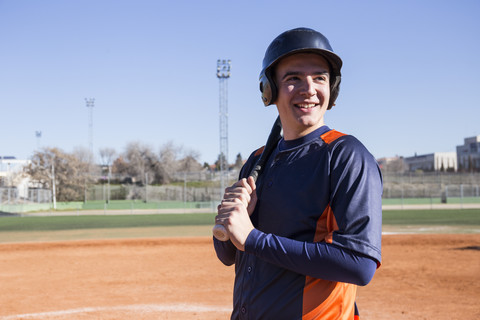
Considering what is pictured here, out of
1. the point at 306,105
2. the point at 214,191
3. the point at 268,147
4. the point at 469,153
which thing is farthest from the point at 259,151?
the point at 469,153

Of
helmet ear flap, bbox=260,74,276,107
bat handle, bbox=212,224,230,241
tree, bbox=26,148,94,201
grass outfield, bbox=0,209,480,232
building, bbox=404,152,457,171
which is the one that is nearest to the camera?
bat handle, bbox=212,224,230,241

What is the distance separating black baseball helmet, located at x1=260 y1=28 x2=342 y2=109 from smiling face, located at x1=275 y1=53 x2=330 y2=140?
0.14 feet

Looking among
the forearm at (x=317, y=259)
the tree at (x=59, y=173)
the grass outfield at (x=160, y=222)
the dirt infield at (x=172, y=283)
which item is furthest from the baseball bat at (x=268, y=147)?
the tree at (x=59, y=173)

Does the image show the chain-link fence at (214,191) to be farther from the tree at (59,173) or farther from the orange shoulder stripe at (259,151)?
the orange shoulder stripe at (259,151)

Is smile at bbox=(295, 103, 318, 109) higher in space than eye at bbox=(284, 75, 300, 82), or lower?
lower

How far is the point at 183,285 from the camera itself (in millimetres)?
8641

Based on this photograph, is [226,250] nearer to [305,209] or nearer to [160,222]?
[305,209]

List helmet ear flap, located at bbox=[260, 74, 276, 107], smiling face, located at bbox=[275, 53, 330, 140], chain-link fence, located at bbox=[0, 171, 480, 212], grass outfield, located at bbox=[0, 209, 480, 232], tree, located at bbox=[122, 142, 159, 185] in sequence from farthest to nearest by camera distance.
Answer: tree, located at bbox=[122, 142, 159, 185] < chain-link fence, located at bbox=[0, 171, 480, 212] < grass outfield, located at bbox=[0, 209, 480, 232] < helmet ear flap, located at bbox=[260, 74, 276, 107] < smiling face, located at bbox=[275, 53, 330, 140]

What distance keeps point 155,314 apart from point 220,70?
124 ft

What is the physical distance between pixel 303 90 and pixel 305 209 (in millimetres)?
493

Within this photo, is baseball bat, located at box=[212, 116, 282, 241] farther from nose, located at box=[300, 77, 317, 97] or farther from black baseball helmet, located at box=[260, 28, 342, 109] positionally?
nose, located at box=[300, 77, 317, 97]

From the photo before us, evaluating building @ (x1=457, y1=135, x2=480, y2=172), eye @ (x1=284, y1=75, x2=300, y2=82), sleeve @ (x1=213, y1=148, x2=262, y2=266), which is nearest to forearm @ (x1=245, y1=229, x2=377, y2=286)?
sleeve @ (x1=213, y1=148, x2=262, y2=266)

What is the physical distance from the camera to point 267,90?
2.05 m

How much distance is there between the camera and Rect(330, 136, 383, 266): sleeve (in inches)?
63.2
